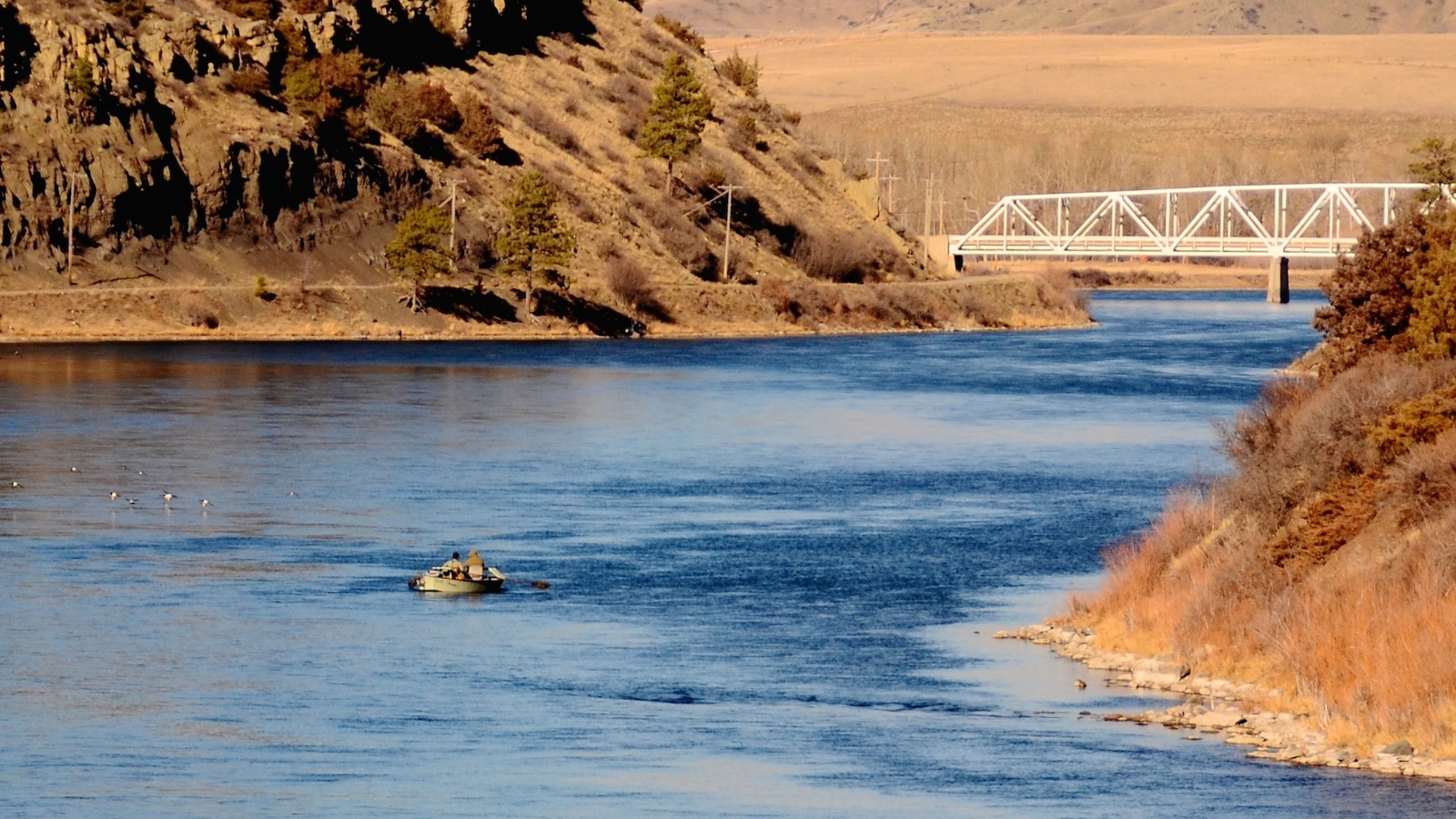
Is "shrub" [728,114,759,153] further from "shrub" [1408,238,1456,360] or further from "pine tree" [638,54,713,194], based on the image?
"shrub" [1408,238,1456,360]

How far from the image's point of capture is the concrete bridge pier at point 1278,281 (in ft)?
592

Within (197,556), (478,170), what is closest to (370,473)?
(197,556)

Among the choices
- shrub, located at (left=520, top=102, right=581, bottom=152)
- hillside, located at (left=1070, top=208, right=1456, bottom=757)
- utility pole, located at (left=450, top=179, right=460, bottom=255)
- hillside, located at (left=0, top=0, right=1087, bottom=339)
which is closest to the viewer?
hillside, located at (left=1070, top=208, right=1456, bottom=757)

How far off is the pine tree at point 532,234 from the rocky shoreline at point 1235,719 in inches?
3152

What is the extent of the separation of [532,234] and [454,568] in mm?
74500

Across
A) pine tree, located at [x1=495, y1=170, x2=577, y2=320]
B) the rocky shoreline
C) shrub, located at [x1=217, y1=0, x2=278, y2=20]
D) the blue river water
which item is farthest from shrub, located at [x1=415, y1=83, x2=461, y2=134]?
the rocky shoreline

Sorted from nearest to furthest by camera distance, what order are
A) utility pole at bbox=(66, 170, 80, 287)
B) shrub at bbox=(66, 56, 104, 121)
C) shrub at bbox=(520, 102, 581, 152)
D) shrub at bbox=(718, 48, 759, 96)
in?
utility pole at bbox=(66, 170, 80, 287)
shrub at bbox=(66, 56, 104, 121)
shrub at bbox=(520, 102, 581, 152)
shrub at bbox=(718, 48, 759, 96)

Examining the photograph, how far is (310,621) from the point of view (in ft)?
133

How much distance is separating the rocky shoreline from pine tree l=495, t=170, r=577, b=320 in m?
80.1

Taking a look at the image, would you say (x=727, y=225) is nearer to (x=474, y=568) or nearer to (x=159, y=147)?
(x=159, y=147)

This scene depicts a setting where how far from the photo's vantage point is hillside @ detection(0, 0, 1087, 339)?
112 m

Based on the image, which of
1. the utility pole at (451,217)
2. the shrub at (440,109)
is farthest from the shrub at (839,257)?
the utility pole at (451,217)

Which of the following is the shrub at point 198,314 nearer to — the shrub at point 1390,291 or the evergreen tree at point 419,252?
the evergreen tree at point 419,252

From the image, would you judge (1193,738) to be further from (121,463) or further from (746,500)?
(121,463)
